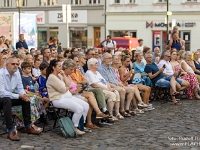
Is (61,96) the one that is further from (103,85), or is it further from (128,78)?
(128,78)

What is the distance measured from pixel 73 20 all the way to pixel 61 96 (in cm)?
3478

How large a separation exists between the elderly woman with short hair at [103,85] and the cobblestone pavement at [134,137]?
369 millimetres

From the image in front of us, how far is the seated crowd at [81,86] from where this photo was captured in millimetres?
9023

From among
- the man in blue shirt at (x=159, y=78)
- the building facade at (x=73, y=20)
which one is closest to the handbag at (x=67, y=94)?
the man in blue shirt at (x=159, y=78)

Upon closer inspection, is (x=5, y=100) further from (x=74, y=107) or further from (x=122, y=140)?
(x=122, y=140)

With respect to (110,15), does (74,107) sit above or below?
below

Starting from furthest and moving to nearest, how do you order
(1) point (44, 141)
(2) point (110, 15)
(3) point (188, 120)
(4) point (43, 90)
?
(2) point (110, 15)
(3) point (188, 120)
(4) point (43, 90)
(1) point (44, 141)

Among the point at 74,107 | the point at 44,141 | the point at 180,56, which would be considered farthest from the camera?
the point at 180,56

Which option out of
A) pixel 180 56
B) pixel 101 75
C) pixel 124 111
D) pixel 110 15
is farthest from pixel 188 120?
pixel 110 15

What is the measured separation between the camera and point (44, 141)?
28.1 ft

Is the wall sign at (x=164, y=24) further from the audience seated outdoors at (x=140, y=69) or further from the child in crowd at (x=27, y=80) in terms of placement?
the child in crowd at (x=27, y=80)

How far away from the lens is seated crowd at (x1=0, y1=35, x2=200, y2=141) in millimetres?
9023

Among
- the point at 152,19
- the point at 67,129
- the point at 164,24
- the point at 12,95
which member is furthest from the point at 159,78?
the point at 152,19

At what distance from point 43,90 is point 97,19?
33070 millimetres
